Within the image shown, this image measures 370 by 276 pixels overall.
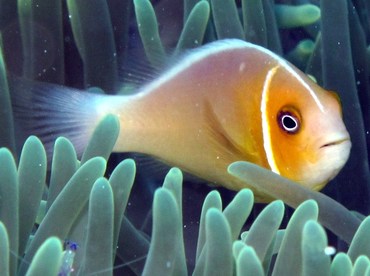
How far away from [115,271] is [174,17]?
1194mm

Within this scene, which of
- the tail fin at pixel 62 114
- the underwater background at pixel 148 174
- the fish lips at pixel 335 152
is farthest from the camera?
the tail fin at pixel 62 114

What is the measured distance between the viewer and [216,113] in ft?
5.82

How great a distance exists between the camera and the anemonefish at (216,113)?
170 cm

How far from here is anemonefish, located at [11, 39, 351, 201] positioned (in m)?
1.70

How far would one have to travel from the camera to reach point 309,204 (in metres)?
1.29

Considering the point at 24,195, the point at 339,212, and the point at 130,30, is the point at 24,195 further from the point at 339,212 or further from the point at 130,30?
the point at 130,30

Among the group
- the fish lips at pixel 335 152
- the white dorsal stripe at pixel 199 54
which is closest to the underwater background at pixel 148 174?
the white dorsal stripe at pixel 199 54

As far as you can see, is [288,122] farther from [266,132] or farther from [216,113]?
[216,113]

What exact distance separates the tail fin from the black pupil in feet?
1.68

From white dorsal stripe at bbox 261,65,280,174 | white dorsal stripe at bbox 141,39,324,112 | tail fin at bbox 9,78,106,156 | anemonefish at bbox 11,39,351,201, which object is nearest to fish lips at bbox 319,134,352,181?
anemonefish at bbox 11,39,351,201

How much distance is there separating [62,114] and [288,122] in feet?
2.04

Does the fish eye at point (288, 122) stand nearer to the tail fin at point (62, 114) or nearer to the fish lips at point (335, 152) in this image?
the fish lips at point (335, 152)

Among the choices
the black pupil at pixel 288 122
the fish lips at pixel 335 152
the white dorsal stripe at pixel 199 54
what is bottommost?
the fish lips at pixel 335 152

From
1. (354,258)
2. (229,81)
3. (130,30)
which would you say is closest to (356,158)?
(229,81)
